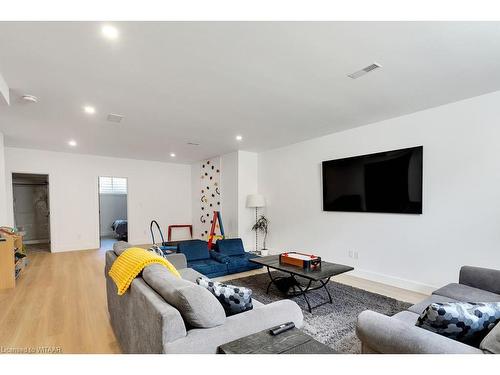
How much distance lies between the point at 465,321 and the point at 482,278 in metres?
1.49

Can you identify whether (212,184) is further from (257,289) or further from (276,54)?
(276,54)

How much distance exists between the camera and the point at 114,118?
3781 mm

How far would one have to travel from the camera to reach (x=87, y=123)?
4.04 metres

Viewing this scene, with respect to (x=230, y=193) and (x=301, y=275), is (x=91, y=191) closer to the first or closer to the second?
(x=230, y=193)

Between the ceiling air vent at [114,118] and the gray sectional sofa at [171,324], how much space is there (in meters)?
2.63

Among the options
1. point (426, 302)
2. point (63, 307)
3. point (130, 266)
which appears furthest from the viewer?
point (63, 307)

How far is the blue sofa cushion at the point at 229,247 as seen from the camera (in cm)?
479

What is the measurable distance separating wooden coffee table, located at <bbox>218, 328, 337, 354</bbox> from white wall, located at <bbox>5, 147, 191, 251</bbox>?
268 inches

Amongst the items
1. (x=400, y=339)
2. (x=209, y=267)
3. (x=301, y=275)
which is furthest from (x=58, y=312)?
(x=400, y=339)

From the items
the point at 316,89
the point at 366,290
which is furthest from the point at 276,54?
the point at 366,290

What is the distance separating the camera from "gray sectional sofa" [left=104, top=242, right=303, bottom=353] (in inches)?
51.8

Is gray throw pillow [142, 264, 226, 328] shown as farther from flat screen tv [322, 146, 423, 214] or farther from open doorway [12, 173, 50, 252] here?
open doorway [12, 173, 50, 252]

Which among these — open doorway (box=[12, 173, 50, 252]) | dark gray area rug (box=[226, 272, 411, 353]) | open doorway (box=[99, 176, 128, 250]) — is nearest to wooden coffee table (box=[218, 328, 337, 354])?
dark gray area rug (box=[226, 272, 411, 353])
